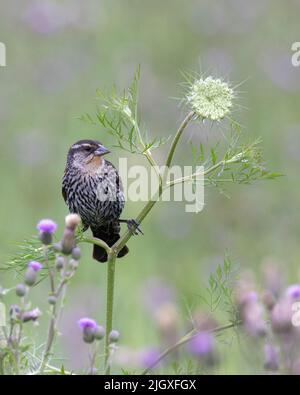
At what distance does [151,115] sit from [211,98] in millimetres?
4664

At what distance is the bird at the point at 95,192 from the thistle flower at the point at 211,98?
5.72 feet

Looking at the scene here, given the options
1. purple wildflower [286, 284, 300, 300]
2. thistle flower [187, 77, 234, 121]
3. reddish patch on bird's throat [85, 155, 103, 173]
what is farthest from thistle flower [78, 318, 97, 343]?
reddish patch on bird's throat [85, 155, 103, 173]

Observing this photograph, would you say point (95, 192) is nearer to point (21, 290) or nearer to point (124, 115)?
point (124, 115)

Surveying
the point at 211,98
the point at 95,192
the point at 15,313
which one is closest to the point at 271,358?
the point at 15,313

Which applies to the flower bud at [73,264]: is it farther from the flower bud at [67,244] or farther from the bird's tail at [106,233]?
the bird's tail at [106,233]

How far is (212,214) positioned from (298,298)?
14.8 ft

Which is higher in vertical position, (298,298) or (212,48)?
(212,48)

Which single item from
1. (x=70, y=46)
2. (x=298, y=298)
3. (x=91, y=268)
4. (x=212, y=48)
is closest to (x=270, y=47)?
(x=212, y=48)

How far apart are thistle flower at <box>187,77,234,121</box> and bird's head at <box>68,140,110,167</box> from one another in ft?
6.09

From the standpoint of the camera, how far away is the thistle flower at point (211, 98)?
3242 mm

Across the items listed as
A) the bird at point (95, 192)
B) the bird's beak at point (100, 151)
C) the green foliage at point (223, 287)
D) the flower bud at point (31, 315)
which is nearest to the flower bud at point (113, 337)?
the flower bud at point (31, 315)

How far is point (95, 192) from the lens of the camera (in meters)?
5.11

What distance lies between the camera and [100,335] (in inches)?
116

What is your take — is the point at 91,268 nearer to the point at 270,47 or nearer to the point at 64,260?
the point at 270,47
